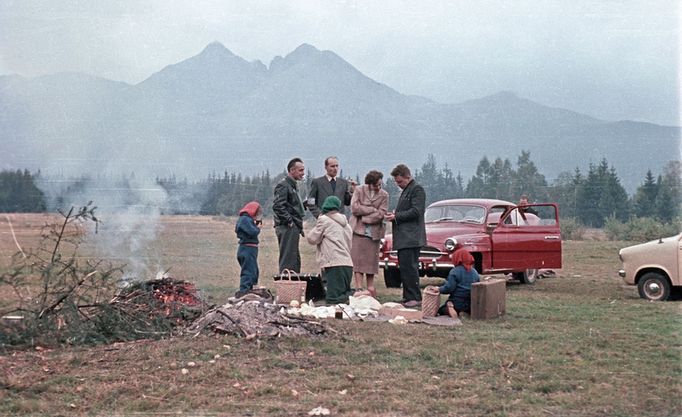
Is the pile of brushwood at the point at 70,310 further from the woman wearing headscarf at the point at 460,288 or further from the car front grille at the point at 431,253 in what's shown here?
the car front grille at the point at 431,253

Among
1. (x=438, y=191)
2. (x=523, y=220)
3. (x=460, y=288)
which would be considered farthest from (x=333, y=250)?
(x=438, y=191)

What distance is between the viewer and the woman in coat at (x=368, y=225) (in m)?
11.3

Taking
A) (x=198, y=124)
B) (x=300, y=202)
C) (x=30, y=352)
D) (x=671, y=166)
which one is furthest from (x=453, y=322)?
(x=671, y=166)

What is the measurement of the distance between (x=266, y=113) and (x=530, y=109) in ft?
181

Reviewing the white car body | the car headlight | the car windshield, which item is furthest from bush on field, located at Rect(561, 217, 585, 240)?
the white car body

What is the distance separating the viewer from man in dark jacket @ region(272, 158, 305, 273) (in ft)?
37.4

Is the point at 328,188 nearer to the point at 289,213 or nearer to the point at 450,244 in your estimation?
the point at 289,213

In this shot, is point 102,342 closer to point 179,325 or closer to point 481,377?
point 179,325

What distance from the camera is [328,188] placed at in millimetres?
11820

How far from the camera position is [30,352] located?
7148 mm

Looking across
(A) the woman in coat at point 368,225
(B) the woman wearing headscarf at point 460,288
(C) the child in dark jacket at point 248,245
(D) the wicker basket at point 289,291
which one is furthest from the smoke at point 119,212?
(B) the woman wearing headscarf at point 460,288

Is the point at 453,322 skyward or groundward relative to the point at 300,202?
groundward

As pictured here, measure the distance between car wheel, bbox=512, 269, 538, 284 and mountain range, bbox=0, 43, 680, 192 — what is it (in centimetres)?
628

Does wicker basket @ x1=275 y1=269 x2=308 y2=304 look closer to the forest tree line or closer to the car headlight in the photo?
the forest tree line
